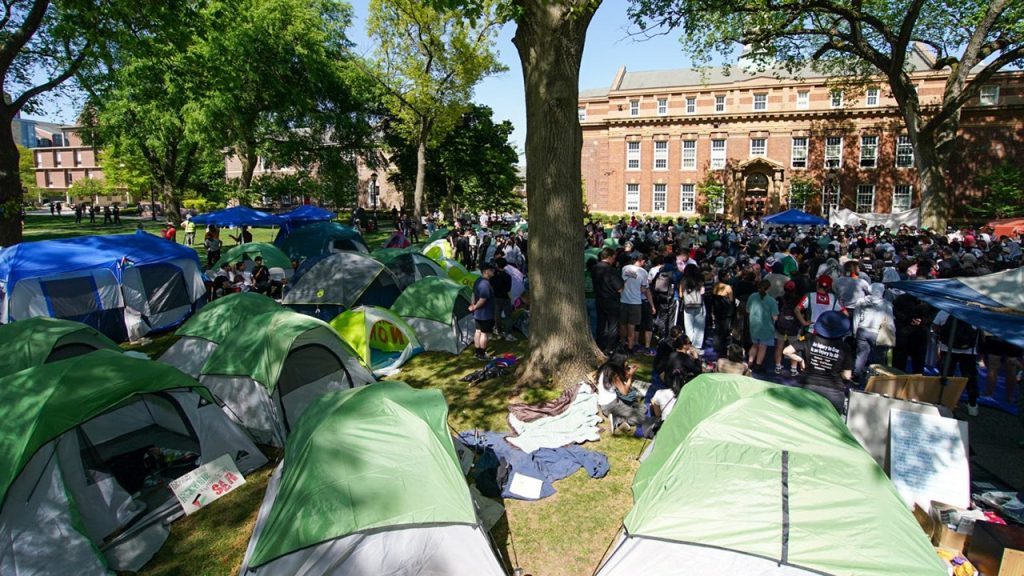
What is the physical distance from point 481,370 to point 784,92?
1396 inches

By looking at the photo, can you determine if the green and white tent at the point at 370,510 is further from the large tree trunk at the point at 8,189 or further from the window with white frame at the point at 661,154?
the window with white frame at the point at 661,154

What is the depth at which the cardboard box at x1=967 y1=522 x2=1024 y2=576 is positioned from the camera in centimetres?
386

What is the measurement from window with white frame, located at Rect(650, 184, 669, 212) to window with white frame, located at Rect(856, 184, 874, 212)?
11737 millimetres

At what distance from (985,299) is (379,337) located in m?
8.61

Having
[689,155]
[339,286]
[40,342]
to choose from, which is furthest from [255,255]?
[689,155]

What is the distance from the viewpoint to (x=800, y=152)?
1430 inches

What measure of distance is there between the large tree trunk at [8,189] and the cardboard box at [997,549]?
15.5 metres

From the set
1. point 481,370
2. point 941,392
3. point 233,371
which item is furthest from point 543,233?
point 941,392

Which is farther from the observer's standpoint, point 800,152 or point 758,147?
point 758,147

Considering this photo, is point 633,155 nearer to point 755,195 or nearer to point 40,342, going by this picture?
point 755,195

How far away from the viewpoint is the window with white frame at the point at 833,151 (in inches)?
1403

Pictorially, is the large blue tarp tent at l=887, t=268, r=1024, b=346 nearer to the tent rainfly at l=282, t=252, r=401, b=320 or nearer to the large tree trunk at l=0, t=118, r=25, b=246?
the tent rainfly at l=282, t=252, r=401, b=320

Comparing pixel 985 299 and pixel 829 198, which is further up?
pixel 829 198

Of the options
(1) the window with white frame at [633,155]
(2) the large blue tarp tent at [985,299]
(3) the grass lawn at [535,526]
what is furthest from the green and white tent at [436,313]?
(1) the window with white frame at [633,155]
